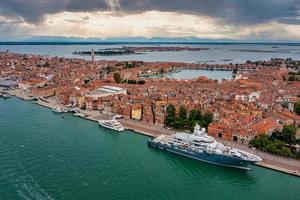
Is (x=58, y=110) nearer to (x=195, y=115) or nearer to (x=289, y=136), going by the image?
(x=195, y=115)

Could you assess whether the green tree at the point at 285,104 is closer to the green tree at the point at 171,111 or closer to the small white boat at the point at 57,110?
the green tree at the point at 171,111

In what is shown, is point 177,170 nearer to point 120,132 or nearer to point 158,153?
point 158,153

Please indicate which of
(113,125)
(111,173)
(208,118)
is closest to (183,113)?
(208,118)

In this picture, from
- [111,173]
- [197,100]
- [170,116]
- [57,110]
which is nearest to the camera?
[111,173]

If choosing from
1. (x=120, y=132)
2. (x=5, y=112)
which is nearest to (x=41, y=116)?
(x=5, y=112)

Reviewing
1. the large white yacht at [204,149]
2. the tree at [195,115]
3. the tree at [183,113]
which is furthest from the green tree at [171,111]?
the large white yacht at [204,149]

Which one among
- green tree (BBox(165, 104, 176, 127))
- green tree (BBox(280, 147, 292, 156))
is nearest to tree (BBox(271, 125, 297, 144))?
green tree (BBox(280, 147, 292, 156))
